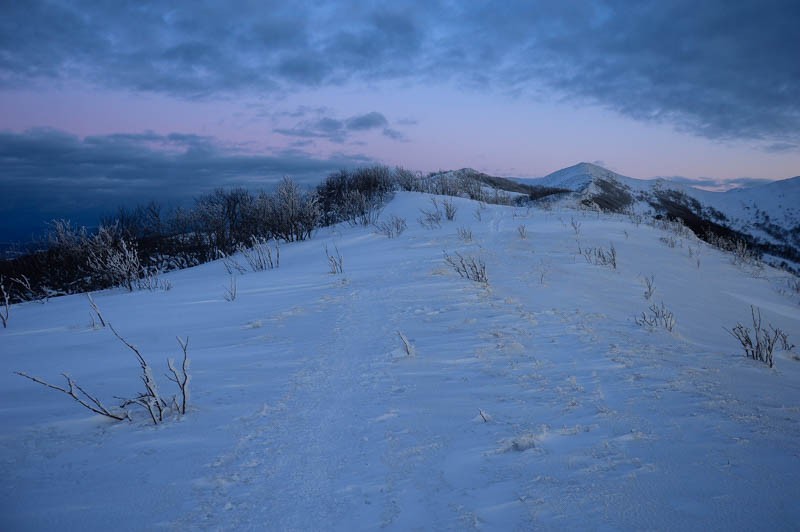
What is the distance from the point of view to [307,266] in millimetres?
8055

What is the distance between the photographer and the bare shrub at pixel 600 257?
22.7ft

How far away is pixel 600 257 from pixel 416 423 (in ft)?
20.3

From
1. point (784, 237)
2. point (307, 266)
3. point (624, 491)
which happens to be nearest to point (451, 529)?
point (624, 491)

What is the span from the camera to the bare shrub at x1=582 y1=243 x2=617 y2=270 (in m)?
6.93

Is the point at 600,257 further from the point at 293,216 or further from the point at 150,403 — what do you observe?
the point at 293,216

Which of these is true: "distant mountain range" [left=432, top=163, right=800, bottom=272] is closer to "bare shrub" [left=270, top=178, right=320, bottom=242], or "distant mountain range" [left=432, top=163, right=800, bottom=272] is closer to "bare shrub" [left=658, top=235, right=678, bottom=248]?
"bare shrub" [left=270, top=178, right=320, bottom=242]

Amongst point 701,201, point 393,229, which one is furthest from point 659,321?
point 701,201

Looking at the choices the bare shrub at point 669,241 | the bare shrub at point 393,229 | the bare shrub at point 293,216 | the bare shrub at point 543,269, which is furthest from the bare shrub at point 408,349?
the bare shrub at point 293,216

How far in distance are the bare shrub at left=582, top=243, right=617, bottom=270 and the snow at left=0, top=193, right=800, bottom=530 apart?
71.9 inches

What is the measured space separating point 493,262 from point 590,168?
A: 4128 centimetres

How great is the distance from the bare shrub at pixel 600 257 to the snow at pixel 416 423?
183 centimetres

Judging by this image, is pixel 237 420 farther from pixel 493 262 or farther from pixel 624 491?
pixel 493 262

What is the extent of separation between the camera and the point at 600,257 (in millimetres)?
7297

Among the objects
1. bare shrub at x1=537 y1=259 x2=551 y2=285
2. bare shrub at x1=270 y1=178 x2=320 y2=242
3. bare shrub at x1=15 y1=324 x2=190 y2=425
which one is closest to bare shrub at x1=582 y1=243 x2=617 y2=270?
bare shrub at x1=537 y1=259 x2=551 y2=285
